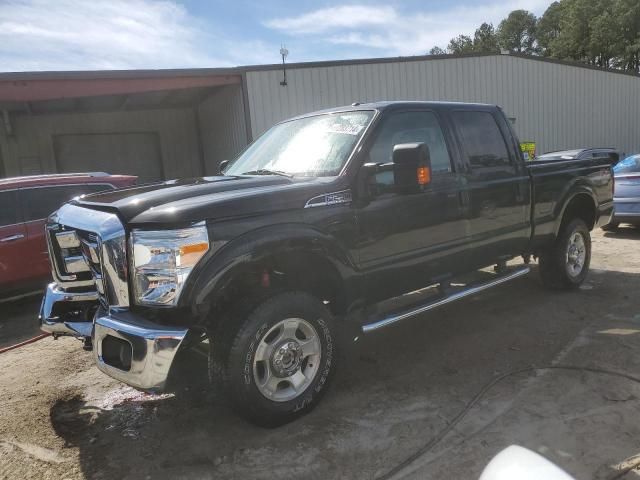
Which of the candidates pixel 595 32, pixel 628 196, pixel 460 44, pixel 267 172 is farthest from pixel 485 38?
pixel 267 172

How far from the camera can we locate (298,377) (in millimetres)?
3246

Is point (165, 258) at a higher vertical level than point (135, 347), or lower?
higher

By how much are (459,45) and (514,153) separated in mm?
78328

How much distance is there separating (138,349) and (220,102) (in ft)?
38.0

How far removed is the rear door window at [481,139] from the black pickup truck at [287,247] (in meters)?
0.02

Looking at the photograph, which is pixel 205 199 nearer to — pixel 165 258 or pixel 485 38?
pixel 165 258

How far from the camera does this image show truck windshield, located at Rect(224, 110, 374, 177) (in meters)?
3.62

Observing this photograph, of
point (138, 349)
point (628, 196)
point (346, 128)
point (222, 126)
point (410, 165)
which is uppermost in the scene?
point (222, 126)

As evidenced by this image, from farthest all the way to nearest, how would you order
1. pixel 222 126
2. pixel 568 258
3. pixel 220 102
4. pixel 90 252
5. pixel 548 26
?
pixel 548 26 < pixel 222 126 < pixel 220 102 < pixel 568 258 < pixel 90 252

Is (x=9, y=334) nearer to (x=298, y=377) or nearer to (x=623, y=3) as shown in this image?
(x=298, y=377)

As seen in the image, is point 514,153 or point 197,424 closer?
point 197,424

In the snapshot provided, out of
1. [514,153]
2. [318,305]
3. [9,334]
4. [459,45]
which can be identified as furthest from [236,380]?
[459,45]

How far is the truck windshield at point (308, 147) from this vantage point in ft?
11.9

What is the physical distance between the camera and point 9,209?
6.16 meters
